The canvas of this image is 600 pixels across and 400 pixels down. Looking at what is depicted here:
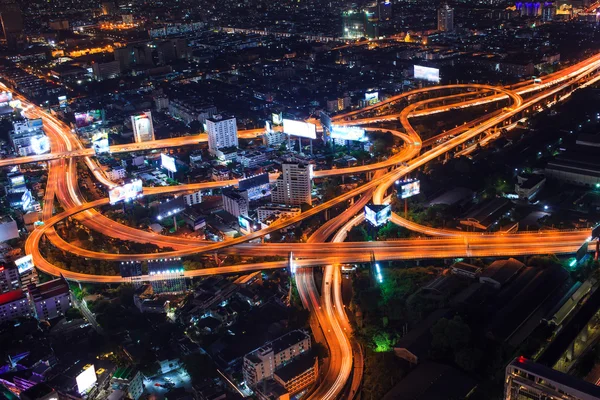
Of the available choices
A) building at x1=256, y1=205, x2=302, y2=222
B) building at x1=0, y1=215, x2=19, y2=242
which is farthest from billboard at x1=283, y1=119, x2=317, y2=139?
building at x1=0, y1=215, x2=19, y2=242

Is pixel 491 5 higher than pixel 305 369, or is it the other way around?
pixel 491 5

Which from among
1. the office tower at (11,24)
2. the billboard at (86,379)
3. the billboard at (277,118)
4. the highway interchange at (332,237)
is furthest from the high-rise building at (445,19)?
the billboard at (86,379)

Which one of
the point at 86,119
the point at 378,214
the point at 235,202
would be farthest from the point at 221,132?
the point at 378,214

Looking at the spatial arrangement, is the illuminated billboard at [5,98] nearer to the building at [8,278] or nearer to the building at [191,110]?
the building at [191,110]

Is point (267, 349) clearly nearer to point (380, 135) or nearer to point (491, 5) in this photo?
point (380, 135)

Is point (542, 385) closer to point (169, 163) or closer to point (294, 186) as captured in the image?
point (294, 186)

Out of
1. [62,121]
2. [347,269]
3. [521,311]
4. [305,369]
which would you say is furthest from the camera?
[62,121]

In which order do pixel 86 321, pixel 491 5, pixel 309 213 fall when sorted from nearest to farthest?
1. pixel 86 321
2. pixel 309 213
3. pixel 491 5

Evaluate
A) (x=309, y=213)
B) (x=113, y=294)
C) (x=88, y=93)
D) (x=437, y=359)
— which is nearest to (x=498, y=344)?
(x=437, y=359)

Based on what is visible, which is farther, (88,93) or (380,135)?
(88,93)
